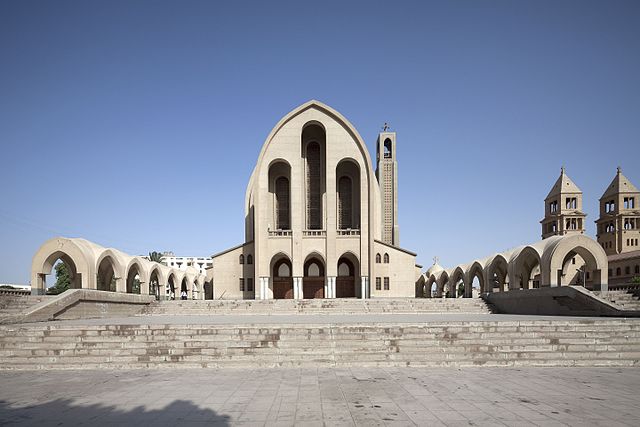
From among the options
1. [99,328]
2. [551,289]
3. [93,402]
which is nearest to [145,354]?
[99,328]

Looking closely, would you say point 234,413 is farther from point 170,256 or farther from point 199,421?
point 170,256

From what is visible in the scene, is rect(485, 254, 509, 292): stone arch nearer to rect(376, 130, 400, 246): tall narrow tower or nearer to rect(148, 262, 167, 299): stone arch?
rect(376, 130, 400, 246): tall narrow tower

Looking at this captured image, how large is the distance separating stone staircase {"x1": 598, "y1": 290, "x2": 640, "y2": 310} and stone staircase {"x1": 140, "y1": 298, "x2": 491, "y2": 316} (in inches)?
240

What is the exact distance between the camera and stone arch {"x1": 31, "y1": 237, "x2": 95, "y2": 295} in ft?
81.9

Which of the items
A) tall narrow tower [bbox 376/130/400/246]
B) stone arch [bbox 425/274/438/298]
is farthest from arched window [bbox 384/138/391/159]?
stone arch [bbox 425/274/438/298]

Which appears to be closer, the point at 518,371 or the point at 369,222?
the point at 518,371

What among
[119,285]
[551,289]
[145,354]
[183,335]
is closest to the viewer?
[145,354]

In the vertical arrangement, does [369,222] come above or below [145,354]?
above

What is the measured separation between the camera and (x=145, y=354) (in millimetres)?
10766

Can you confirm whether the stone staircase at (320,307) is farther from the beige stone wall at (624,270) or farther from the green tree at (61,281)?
the green tree at (61,281)

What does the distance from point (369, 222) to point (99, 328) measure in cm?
2466

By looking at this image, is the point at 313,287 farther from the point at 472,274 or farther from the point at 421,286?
the point at 421,286

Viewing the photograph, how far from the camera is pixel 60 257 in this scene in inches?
1033

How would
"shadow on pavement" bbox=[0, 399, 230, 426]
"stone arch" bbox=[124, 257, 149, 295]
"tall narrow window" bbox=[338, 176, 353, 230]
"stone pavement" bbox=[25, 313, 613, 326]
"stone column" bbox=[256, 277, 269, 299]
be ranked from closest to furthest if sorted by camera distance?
"shadow on pavement" bbox=[0, 399, 230, 426]
"stone pavement" bbox=[25, 313, 613, 326]
"stone arch" bbox=[124, 257, 149, 295]
"stone column" bbox=[256, 277, 269, 299]
"tall narrow window" bbox=[338, 176, 353, 230]
